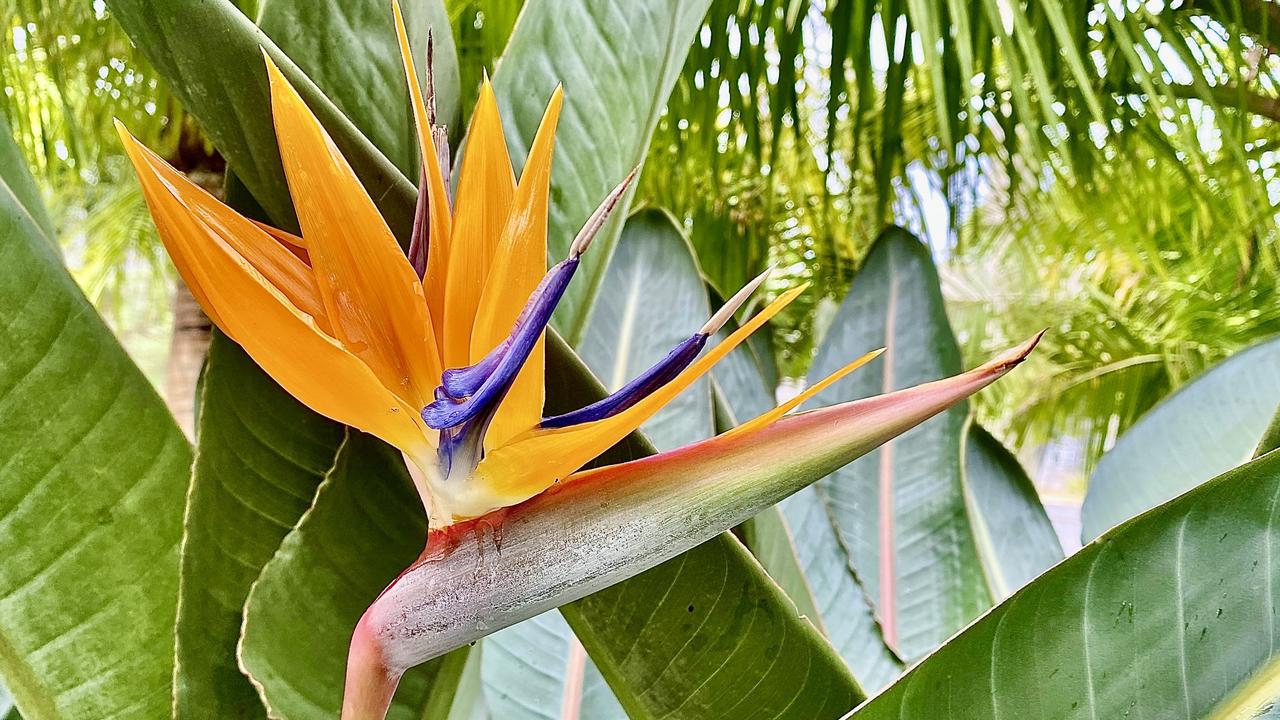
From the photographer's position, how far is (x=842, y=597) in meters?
0.53

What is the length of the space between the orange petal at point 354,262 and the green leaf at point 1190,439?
0.53 metres

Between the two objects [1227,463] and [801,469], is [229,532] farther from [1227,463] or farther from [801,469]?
[1227,463]

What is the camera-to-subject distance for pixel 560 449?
6.9 inches

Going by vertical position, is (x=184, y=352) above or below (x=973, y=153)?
above

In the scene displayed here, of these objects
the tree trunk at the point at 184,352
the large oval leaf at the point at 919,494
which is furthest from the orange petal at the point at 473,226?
the tree trunk at the point at 184,352

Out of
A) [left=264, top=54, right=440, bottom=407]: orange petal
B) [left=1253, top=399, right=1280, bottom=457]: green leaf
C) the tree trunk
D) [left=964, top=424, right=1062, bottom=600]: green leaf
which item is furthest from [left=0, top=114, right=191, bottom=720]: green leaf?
the tree trunk

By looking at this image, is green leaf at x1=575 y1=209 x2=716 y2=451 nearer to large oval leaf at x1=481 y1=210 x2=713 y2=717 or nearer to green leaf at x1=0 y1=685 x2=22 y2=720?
large oval leaf at x1=481 y1=210 x2=713 y2=717

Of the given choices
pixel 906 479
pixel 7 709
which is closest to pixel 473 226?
pixel 7 709

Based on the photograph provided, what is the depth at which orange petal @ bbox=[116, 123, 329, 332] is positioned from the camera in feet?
0.63

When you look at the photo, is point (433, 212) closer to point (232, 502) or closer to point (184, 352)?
point (232, 502)

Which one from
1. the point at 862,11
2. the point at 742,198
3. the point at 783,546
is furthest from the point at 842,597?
the point at 742,198

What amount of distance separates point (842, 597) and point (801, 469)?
0.39 meters

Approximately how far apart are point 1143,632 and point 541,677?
30cm

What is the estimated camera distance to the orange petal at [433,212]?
0.66 feet
